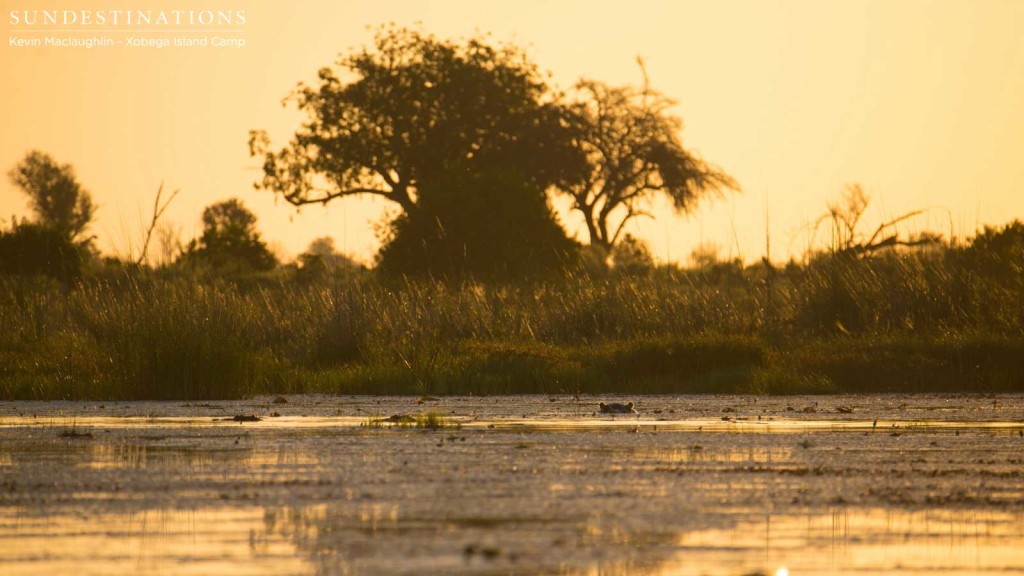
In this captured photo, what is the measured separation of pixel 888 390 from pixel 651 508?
42.8 feet

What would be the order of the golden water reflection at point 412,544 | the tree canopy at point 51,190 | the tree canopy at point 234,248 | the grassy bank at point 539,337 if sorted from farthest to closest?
the tree canopy at point 51,190
the tree canopy at point 234,248
the grassy bank at point 539,337
the golden water reflection at point 412,544

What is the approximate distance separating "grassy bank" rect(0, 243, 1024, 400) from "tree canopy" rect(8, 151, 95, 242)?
6293cm

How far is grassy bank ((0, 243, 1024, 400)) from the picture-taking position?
59.4 feet

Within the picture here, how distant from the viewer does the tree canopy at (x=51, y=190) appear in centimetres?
8956

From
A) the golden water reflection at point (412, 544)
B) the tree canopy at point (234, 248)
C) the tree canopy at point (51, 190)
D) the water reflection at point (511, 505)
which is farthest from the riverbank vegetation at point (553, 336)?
the tree canopy at point (51, 190)

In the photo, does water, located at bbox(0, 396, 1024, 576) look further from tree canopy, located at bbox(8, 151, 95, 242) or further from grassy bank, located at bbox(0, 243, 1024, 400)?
tree canopy, located at bbox(8, 151, 95, 242)

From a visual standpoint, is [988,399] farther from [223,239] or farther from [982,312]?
[223,239]

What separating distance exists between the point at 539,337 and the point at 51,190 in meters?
70.3

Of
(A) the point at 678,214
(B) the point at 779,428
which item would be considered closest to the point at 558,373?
(B) the point at 779,428

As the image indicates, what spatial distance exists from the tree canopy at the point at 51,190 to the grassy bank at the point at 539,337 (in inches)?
2478

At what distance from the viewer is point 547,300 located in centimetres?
2647

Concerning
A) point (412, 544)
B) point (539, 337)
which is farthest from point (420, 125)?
point (412, 544)

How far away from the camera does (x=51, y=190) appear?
3558 inches

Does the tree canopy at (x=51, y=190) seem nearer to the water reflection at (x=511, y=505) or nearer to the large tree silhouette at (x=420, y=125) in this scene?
the large tree silhouette at (x=420, y=125)
